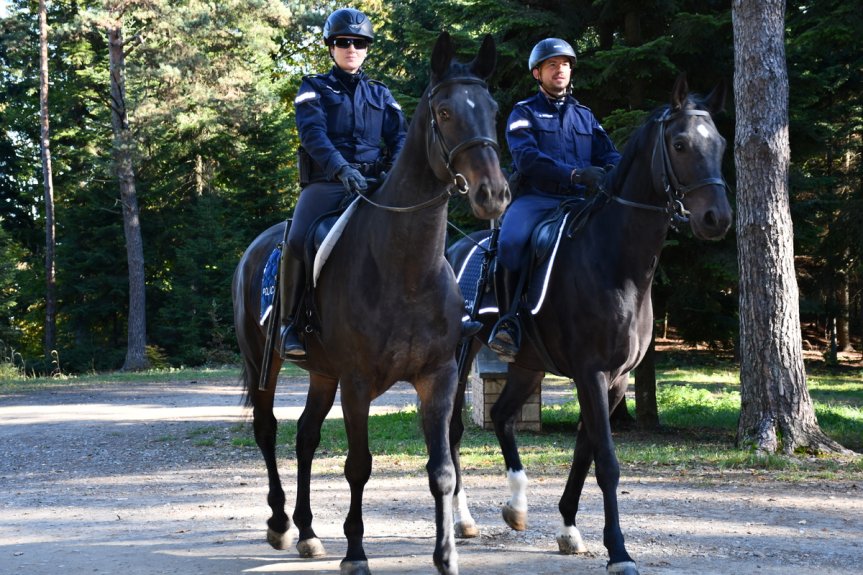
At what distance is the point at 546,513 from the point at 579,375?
6.95 feet

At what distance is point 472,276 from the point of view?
8164 mm

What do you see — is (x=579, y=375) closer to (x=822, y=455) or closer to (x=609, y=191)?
(x=609, y=191)

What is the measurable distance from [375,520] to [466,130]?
12.6 feet

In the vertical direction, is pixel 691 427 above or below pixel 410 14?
below

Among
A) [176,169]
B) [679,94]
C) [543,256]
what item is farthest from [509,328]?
[176,169]

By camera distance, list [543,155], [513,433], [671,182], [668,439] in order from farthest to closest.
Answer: [668,439], [513,433], [543,155], [671,182]

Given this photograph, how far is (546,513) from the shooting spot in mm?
8320

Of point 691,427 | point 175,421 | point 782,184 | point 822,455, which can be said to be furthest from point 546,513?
point 175,421

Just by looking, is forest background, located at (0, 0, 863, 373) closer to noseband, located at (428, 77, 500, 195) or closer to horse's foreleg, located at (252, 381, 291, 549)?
horse's foreleg, located at (252, 381, 291, 549)

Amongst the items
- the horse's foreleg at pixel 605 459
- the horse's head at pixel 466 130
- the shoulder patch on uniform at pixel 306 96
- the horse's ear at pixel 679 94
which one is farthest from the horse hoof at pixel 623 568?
the shoulder patch on uniform at pixel 306 96

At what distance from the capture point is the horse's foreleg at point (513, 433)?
737 centimetres

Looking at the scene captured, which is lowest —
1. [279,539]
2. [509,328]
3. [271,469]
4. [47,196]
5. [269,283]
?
[279,539]

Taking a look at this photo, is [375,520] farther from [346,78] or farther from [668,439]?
[668,439]

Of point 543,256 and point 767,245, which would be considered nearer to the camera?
point 543,256
